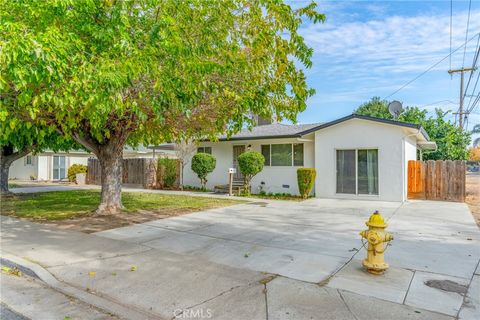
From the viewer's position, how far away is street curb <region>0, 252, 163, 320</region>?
344 centimetres

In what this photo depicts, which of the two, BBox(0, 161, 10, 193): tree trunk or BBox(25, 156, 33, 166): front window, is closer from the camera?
BBox(0, 161, 10, 193): tree trunk

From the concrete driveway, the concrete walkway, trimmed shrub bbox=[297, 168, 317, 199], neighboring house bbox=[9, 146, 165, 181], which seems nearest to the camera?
the concrete walkway

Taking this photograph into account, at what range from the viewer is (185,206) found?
11242mm

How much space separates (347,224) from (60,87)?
22.9ft

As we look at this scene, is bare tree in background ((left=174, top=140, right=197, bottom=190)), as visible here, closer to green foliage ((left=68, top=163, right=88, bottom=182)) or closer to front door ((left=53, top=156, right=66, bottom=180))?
green foliage ((left=68, top=163, right=88, bottom=182))

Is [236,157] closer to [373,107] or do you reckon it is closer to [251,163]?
[251,163]

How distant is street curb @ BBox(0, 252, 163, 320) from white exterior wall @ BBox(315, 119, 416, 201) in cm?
1148

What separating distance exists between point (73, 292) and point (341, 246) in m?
4.46

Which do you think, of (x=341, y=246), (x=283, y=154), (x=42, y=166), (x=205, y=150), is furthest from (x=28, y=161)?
(x=341, y=246)

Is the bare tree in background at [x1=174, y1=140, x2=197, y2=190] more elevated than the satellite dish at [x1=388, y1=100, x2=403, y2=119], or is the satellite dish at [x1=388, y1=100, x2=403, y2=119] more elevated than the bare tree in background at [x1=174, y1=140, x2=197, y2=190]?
the satellite dish at [x1=388, y1=100, x2=403, y2=119]

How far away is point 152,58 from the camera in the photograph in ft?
18.1

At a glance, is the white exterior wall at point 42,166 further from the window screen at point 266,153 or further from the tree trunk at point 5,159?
the window screen at point 266,153

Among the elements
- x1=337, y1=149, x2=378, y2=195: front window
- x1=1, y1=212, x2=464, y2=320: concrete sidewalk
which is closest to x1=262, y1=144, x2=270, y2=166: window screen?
x1=337, y1=149, x2=378, y2=195: front window

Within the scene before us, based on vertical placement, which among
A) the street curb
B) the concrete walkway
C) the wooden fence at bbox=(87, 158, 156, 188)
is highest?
the wooden fence at bbox=(87, 158, 156, 188)
